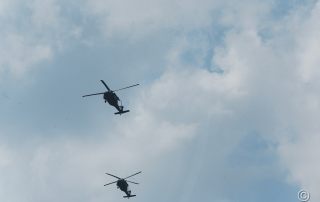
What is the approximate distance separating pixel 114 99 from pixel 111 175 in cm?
3077

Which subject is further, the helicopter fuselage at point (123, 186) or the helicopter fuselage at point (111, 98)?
the helicopter fuselage at point (123, 186)

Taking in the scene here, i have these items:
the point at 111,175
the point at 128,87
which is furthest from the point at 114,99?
the point at 111,175

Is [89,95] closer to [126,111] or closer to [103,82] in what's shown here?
[103,82]

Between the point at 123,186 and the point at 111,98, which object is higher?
the point at 111,98

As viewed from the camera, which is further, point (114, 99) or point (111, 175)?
point (111, 175)

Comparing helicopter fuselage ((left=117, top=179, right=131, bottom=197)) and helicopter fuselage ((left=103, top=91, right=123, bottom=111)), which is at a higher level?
helicopter fuselage ((left=103, top=91, right=123, bottom=111))

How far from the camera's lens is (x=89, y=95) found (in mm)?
118062

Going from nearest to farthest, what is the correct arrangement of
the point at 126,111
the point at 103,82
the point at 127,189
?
the point at 103,82 → the point at 126,111 → the point at 127,189

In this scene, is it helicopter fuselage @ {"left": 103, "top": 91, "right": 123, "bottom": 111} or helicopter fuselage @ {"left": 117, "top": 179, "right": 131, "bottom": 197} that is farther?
helicopter fuselage @ {"left": 117, "top": 179, "right": 131, "bottom": 197}

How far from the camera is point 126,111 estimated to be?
12781 cm

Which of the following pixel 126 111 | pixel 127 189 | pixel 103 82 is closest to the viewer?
pixel 103 82

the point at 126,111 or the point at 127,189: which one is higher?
the point at 126,111

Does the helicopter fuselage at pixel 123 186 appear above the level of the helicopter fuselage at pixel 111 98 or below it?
below

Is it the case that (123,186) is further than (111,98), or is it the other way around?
(123,186)
